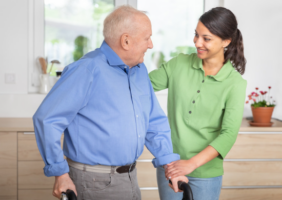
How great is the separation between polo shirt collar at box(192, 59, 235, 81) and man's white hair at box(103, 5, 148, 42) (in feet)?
1.63

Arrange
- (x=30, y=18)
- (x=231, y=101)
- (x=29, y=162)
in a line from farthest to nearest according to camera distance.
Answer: (x=30, y=18)
(x=29, y=162)
(x=231, y=101)

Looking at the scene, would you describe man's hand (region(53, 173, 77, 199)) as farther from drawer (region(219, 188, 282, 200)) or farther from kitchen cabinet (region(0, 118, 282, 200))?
drawer (region(219, 188, 282, 200))

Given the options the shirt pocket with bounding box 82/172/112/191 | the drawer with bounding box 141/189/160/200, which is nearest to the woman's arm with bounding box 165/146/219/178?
the shirt pocket with bounding box 82/172/112/191

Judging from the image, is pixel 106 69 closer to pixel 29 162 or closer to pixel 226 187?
pixel 29 162

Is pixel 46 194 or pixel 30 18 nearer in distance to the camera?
pixel 46 194

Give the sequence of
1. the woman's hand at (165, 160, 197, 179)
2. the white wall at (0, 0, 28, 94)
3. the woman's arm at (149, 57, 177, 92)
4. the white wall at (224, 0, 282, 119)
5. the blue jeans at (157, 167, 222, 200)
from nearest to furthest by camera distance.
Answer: the woman's hand at (165, 160, 197, 179) < the blue jeans at (157, 167, 222, 200) < the woman's arm at (149, 57, 177, 92) < the white wall at (0, 0, 28, 94) < the white wall at (224, 0, 282, 119)

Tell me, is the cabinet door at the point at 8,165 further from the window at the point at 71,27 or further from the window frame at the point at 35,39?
the window at the point at 71,27

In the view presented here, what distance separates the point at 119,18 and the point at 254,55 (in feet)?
7.42

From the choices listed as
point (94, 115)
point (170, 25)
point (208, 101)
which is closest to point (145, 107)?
point (94, 115)

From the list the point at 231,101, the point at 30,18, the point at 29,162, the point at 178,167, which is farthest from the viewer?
the point at 30,18

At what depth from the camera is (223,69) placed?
171 cm

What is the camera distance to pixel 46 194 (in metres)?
2.75

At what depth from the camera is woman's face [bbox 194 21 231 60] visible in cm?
161

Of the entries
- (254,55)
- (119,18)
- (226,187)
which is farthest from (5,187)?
(254,55)
